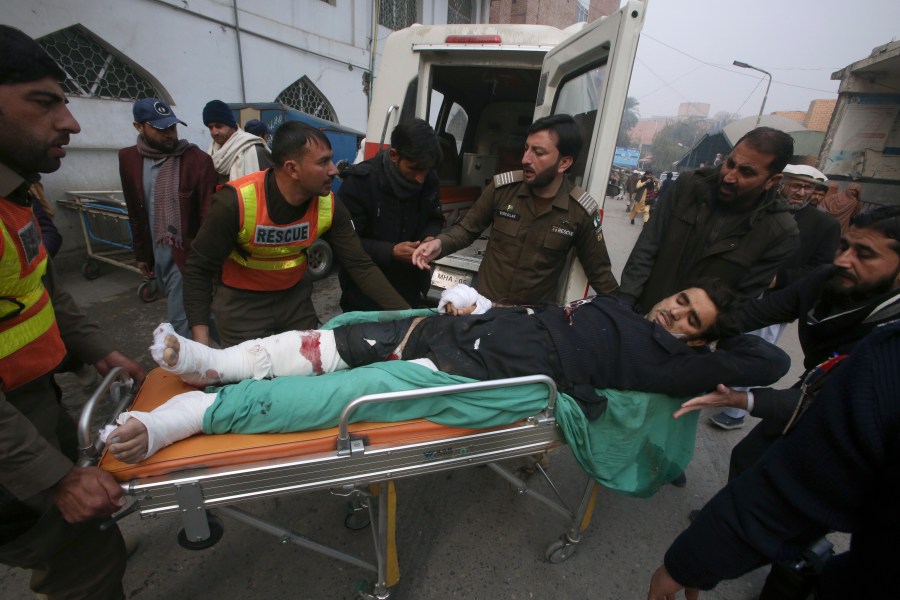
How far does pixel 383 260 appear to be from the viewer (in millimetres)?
2604

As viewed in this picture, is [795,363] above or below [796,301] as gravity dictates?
below

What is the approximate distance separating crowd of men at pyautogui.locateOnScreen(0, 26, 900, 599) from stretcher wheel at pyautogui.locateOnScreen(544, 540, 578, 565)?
83 centimetres

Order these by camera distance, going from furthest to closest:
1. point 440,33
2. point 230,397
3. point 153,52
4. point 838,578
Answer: point 153,52
point 440,33
point 230,397
point 838,578

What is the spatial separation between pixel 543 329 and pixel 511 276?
2.16 ft

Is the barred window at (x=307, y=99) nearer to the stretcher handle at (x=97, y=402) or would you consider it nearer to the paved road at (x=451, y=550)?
the stretcher handle at (x=97, y=402)

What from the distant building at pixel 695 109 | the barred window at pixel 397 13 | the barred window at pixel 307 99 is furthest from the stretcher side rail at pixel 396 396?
the distant building at pixel 695 109

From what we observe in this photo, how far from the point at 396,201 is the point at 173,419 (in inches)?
67.5

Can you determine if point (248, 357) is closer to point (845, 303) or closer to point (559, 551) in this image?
point (559, 551)

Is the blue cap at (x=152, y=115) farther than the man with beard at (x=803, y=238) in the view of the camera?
No

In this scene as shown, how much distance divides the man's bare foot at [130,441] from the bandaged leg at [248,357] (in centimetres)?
25

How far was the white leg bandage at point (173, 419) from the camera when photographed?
4.02 ft

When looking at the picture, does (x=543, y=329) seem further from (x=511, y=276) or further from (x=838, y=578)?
(x=838, y=578)

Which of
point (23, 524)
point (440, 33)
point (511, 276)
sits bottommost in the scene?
point (23, 524)

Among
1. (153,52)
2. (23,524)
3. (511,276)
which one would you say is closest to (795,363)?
(511,276)
